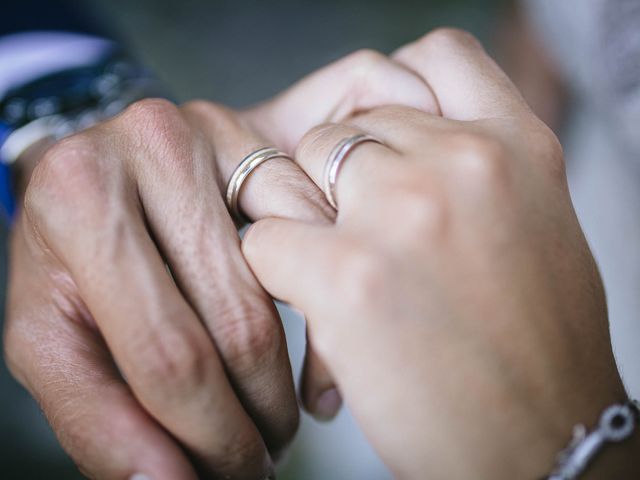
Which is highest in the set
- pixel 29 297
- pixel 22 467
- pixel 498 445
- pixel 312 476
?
pixel 29 297

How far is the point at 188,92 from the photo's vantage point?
1806 mm

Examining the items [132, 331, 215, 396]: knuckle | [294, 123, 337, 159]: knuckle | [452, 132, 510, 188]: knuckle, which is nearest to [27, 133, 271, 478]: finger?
[132, 331, 215, 396]: knuckle

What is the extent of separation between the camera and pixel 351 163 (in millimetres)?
643

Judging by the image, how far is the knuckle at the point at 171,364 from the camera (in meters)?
0.57

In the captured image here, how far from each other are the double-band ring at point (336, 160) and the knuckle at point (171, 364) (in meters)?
0.23

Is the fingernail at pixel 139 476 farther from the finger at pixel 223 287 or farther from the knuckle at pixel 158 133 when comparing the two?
the knuckle at pixel 158 133

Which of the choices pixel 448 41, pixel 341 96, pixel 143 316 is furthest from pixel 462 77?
pixel 143 316

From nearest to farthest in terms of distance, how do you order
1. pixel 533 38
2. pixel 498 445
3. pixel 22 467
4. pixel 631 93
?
pixel 498 445 → pixel 631 93 → pixel 22 467 → pixel 533 38

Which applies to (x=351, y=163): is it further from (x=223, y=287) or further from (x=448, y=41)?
(x=448, y=41)

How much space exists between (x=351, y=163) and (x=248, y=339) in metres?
0.22

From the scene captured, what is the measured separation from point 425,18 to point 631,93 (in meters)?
1.08

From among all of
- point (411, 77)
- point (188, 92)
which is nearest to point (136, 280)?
point (411, 77)

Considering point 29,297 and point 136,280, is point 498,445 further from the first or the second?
point 29,297

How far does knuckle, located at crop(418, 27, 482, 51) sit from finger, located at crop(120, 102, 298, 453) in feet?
1.25
